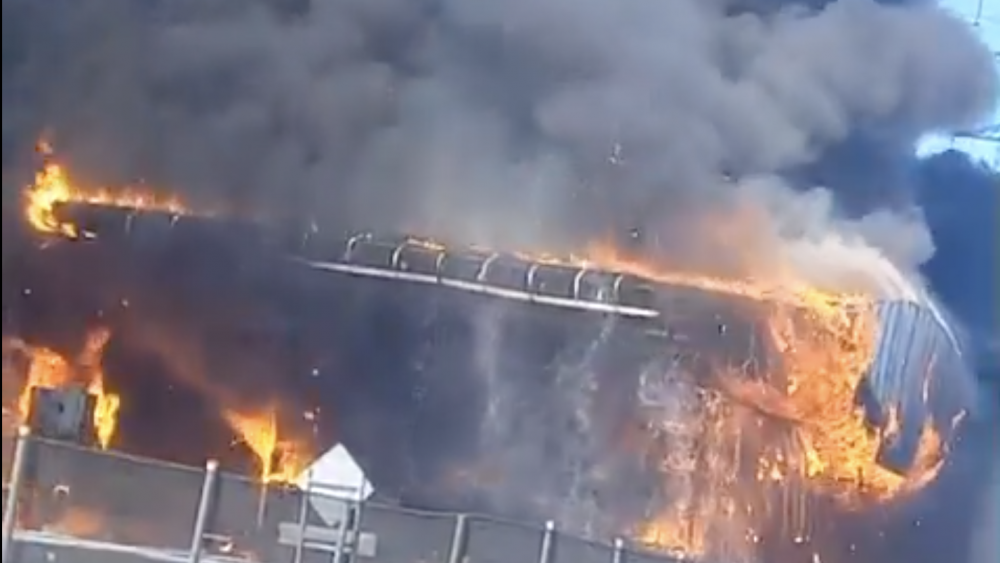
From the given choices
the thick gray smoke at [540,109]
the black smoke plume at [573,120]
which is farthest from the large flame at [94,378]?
the thick gray smoke at [540,109]

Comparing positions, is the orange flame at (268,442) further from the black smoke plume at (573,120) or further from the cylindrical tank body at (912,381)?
the cylindrical tank body at (912,381)

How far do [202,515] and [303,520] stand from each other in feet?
1.04

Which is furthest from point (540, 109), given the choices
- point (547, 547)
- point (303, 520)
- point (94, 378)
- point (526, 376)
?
point (303, 520)

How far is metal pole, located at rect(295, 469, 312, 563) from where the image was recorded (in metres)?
3.98

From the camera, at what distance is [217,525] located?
3.96 meters

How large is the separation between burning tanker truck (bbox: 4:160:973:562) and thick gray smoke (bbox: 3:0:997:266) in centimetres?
23

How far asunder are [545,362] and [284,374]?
111 cm

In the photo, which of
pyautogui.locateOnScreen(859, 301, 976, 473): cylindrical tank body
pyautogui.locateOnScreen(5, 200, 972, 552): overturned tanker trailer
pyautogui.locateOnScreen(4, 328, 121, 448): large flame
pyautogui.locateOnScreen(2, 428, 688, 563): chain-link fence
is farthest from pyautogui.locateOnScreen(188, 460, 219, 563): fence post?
pyautogui.locateOnScreen(859, 301, 976, 473): cylindrical tank body

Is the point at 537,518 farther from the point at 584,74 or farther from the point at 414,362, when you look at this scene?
the point at 584,74

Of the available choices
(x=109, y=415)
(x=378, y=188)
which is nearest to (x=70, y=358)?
(x=109, y=415)

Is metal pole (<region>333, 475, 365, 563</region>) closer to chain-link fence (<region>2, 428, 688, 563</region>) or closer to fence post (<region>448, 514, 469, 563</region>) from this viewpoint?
chain-link fence (<region>2, 428, 688, 563</region>)

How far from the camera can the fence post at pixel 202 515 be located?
12.3 ft

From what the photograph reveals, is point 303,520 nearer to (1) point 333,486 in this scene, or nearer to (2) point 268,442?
(1) point 333,486

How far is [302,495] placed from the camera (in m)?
4.07
